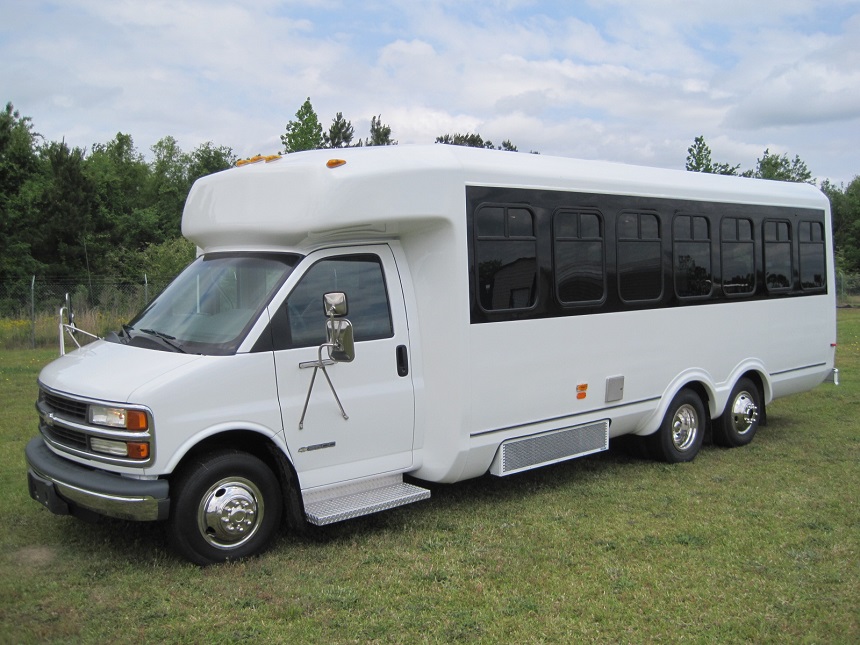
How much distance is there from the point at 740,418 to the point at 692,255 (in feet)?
6.61

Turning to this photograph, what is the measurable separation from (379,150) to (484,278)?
1.27 metres

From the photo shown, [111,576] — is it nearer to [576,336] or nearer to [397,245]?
[397,245]

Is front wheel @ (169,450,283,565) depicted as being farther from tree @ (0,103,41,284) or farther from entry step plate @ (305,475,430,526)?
tree @ (0,103,41,284)

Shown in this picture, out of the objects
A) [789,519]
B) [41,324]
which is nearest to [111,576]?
[789,519]

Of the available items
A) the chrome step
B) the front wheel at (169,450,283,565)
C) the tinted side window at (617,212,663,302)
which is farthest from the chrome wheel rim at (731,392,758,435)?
the front wheel at (169,450,283,565)

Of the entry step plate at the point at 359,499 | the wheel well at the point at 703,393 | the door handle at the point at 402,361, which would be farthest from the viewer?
the wheel well at the point at 703,393

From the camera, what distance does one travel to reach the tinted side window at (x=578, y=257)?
7105 mm

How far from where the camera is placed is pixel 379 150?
6.16 metres

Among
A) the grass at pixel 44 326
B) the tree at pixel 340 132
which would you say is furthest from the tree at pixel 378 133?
the grass at pixel 44 326

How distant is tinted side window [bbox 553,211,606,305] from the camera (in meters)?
7.11

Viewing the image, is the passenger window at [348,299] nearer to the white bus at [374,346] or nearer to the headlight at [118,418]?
the white bus at [374,346]

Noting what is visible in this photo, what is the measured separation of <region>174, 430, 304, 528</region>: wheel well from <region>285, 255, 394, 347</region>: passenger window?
2.31 feet

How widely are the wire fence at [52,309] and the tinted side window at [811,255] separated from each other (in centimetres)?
1382

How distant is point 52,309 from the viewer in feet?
67.2
